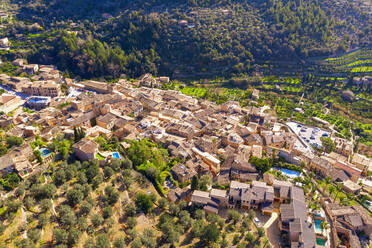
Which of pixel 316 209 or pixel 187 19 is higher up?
pixel 187 19

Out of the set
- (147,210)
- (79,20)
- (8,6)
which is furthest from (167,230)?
(8,6)

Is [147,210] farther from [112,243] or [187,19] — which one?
[187,19]

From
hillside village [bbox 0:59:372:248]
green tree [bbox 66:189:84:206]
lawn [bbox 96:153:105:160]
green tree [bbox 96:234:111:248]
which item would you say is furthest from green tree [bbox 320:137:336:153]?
green tree [bbox 66:189:84:206]

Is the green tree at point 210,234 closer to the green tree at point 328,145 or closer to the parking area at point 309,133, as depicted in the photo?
the green tree at point 328,145

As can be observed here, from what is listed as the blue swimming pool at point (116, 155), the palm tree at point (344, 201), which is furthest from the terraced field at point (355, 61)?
the blue swimming pool at point (116, 155)

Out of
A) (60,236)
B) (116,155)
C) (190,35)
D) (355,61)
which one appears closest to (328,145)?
(116,155)

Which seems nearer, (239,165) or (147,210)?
(147,210)
